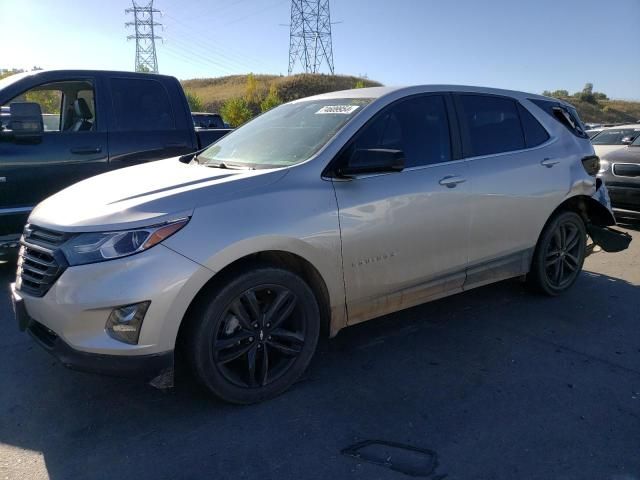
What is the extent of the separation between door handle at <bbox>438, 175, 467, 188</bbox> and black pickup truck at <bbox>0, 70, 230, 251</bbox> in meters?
3.42

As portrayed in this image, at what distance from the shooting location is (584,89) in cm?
9769

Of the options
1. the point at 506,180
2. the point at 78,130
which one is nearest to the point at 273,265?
the point at 506,180

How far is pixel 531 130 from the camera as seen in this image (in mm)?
4551

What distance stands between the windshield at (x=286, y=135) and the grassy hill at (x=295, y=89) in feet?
192

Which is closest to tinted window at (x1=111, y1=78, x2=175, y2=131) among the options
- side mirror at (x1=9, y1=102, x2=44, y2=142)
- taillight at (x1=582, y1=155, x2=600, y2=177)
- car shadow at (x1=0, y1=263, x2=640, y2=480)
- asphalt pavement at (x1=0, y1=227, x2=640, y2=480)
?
side mirror at (x1=9, y1=102, x2=44, y2=142)

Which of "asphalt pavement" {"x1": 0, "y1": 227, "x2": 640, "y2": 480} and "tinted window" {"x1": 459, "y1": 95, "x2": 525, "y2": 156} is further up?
"tinted window" {"x1": 459, "y1": 95, "x2": 525, "y2": 156}

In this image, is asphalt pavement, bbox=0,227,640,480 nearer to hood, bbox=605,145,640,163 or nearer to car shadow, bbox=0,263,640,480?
car shadow, bbox=0,263,640,480

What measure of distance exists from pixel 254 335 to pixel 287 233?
611mm

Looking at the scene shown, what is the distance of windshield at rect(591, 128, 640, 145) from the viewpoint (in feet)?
33.1

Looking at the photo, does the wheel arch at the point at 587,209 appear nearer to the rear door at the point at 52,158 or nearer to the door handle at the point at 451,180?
the door handle at the point at 451,180

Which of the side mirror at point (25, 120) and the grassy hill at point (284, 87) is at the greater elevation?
the grassy hill at point (284, 87)

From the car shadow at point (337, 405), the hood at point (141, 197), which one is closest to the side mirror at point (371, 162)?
the hood at point (141, 197)

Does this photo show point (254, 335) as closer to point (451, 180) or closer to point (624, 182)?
point (451, 180)

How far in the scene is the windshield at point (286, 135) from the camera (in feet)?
11.2
